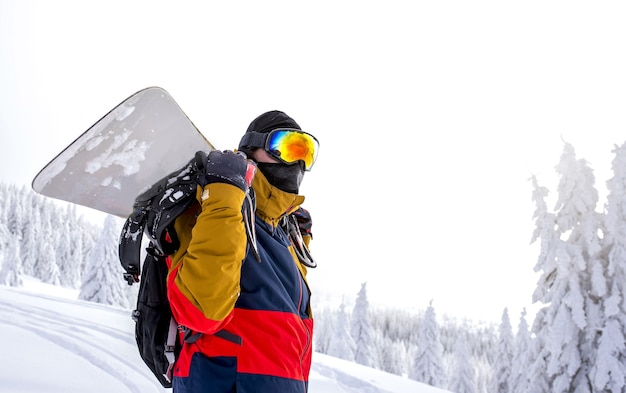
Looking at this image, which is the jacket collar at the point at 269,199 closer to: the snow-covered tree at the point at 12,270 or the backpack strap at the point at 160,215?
the backpack strap at the point at 160,215

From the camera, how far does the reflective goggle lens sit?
2420 millimetres

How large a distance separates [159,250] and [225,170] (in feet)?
1.82

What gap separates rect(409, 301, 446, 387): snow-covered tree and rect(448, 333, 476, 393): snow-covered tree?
1907mm

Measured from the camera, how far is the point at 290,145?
8.07 ft

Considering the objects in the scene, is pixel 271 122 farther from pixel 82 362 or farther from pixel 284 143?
pixel 82 362

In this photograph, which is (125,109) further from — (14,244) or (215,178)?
(14,244)

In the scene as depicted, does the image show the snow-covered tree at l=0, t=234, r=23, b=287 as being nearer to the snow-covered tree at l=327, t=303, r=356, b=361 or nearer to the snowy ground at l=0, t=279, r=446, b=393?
the snow-covered tree at l=327, t=303, r=356, b=361

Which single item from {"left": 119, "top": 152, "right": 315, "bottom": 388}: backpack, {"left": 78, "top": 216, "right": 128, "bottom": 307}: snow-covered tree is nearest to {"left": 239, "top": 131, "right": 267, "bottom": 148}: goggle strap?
{"left": 119, "top": 152, "right": 315, "bottom": 388}: backpack

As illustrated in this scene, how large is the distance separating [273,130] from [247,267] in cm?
85

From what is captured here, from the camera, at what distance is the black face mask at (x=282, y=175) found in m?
2.41

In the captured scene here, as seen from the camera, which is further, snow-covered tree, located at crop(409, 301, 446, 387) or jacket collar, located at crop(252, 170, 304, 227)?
snow-covered tree, located at crop(409, 301, 446, 387)

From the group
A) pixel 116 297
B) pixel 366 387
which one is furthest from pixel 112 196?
pixel 116 297

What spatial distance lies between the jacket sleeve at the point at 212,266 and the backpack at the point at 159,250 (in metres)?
0.14

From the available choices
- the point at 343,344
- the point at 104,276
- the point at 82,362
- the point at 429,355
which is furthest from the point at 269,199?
the point at 343,344
